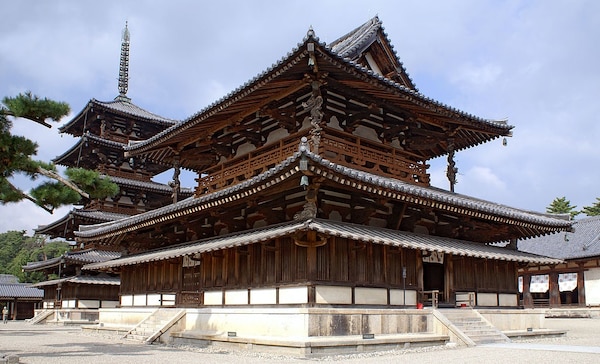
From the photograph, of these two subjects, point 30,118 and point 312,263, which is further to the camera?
point 312,263

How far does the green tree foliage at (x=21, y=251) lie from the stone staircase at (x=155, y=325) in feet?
177

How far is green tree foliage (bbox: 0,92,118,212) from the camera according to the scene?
14.5 meters

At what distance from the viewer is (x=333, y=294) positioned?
1658 centimetres

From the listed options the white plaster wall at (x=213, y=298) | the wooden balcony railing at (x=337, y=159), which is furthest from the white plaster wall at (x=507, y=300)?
the white plaster wall at (x=213, y=298)

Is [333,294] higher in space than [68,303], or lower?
higher

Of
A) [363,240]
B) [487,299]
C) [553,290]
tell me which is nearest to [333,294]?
[363,240]

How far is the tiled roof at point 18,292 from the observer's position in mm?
52625

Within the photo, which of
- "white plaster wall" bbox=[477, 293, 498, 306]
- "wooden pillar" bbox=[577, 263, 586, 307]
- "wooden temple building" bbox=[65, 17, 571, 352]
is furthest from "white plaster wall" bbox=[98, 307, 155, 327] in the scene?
"wooden pillar" bbox=[577, 263, 586, 307]

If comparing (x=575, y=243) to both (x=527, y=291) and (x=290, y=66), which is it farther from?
(x=290, y=66)

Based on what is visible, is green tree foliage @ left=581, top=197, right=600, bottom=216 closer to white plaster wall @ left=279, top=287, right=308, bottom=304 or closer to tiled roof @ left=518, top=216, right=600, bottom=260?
tiled roof @ left=518, top=216, right=600, bottom=260

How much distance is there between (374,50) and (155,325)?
1415 cm

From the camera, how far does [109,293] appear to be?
40094mm

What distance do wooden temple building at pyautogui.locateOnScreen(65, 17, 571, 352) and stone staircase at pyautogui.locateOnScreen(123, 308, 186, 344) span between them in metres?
0.24

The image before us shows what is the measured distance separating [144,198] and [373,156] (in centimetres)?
2705
